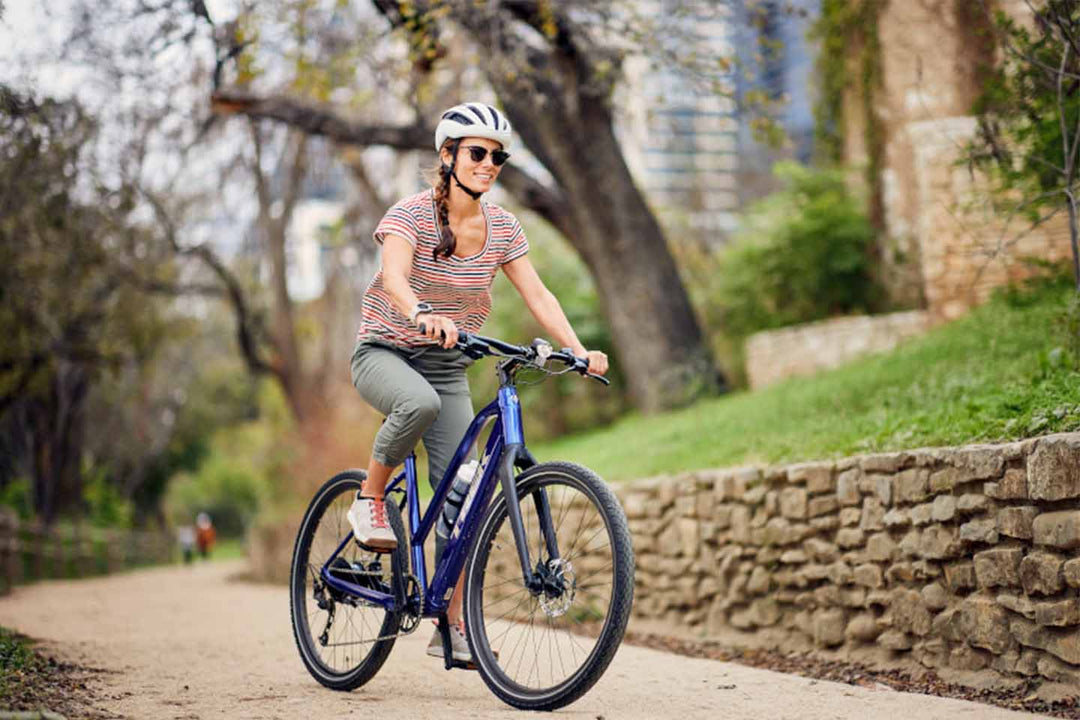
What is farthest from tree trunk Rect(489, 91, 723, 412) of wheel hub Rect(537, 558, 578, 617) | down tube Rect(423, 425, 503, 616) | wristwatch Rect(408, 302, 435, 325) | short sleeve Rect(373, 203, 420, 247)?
wheel hub Rect(537, 558, 578, 617)

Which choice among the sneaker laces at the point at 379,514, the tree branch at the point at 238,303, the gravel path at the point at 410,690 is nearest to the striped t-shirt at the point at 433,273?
the sneaker laces at the point at 379,514

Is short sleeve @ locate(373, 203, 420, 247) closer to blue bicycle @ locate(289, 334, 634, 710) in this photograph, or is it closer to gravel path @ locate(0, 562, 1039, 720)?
blue bicycle @ locate(289, 334, 634, 710)

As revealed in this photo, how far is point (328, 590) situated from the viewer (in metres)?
5.51

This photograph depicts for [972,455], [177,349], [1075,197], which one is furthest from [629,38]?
[177,349]

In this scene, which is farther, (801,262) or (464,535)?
(801,262)

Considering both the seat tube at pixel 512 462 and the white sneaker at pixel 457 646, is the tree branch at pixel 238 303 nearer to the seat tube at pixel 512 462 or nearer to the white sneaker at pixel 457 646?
the white sneaker at pixel 457 646

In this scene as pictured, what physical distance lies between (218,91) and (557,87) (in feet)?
12.7

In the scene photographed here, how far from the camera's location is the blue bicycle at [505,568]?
4199 mm

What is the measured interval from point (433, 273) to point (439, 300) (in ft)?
0.43

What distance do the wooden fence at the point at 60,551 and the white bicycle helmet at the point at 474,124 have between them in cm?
1659

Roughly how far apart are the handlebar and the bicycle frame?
0.39 feet

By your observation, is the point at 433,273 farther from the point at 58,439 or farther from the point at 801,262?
the point at 58,439

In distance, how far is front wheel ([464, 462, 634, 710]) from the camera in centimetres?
408

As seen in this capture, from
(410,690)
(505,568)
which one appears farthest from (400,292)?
(410,690)
